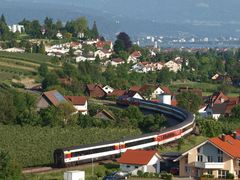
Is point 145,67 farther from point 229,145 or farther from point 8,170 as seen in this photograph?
point 8,170

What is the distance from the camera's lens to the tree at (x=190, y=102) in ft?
175

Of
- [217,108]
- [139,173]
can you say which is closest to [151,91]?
[217,108]

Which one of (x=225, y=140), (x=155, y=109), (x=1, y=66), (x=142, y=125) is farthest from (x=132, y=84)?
(x=225, y=140)

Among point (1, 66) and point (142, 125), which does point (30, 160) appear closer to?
point (142, 125)

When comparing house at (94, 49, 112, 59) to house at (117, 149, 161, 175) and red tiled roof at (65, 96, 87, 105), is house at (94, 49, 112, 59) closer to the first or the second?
red tiled roof at (65, 96, 87, 105)

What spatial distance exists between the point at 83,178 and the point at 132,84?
4288 centimetres

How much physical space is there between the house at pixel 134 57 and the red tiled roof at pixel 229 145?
189ft

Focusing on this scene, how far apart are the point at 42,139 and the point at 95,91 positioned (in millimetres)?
25402

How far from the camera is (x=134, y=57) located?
92062 millimetres

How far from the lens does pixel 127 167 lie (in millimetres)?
28781

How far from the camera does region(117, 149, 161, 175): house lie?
28516mm

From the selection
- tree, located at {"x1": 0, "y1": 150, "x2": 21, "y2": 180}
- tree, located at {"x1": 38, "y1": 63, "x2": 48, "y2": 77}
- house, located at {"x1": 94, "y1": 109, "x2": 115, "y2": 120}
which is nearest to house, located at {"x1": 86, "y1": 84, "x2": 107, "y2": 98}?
tree, located at {"x1": 38, "y1": 63, "x2": 48, "y2": 77}

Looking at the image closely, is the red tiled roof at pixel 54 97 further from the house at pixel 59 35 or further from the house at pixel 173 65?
the house at pixel 59 35

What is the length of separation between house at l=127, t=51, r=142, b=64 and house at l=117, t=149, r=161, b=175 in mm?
58184
